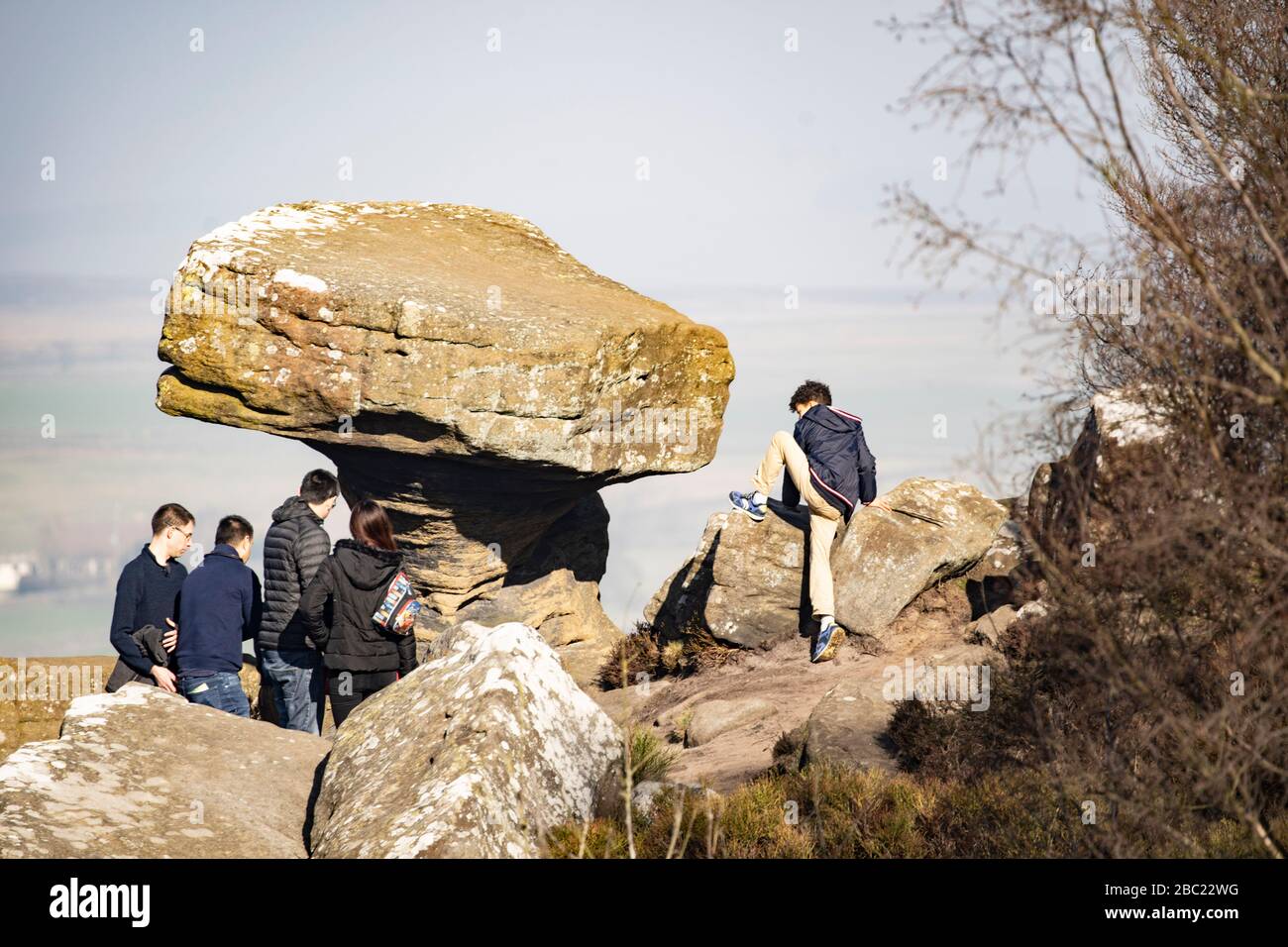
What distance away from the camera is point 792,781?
9.50m

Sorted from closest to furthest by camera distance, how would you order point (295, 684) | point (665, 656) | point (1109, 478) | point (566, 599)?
1. point (1109, 478)
2. point (295, 684)
3. point (665, 656)
4. point (566, 599)

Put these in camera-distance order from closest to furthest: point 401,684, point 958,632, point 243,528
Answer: point 401,684 < point 243,528 < point 958,632

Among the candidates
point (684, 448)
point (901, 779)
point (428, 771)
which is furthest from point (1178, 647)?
point (684, 448)

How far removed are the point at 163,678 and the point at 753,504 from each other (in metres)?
6.96

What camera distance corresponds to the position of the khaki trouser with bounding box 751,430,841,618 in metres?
13.7

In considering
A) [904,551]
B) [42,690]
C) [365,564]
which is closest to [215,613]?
[365,564]

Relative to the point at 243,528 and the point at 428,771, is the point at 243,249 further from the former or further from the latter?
the point at 428,771

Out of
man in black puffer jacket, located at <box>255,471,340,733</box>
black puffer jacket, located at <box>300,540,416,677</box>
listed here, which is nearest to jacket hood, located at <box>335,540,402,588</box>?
black puffer jacket, located at <box>300,540,416,677</box>

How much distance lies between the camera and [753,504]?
1443 centimetres

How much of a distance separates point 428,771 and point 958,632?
7.64 m

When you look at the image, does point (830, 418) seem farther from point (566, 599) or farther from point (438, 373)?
point (566, 599)

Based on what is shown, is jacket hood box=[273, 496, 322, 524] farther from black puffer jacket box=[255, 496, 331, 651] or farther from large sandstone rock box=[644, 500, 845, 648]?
large sandstone rock box=[644, 500, 845, 648]

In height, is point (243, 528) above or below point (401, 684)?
above

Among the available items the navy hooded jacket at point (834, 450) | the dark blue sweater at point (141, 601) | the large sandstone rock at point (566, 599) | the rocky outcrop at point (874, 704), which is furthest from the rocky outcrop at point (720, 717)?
the dark blue sweater at point (141, 601)
